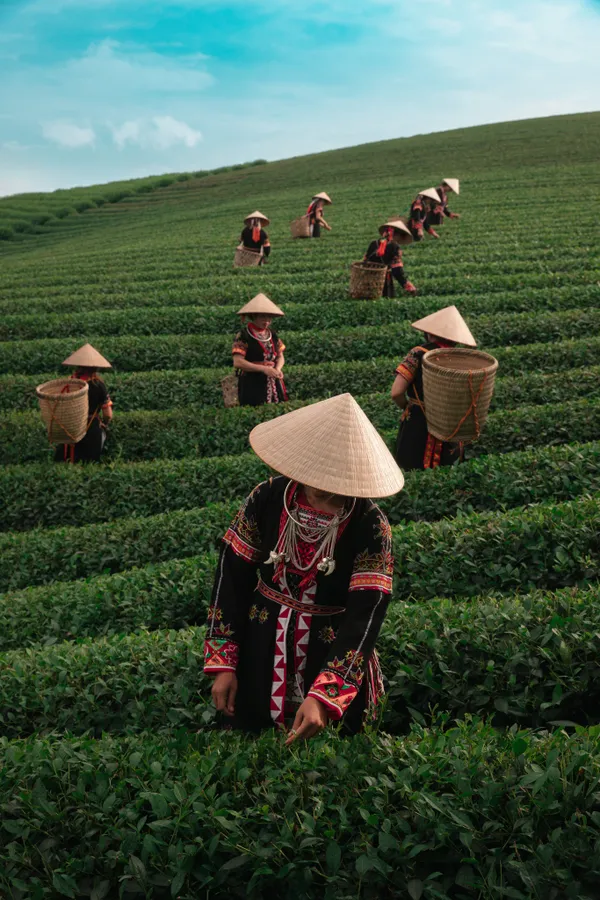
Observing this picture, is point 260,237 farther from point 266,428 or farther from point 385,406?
point 266,428

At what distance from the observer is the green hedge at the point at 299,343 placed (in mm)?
12859

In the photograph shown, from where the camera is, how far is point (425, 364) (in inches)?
255

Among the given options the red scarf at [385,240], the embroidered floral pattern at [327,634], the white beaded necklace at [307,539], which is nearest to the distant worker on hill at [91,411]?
the white beaded necklace at [307,539]

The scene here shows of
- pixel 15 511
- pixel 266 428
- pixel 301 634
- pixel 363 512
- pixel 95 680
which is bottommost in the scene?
pixel 15 511

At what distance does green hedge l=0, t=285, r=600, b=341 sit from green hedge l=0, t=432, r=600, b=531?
253 inches

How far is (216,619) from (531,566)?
2939 mm

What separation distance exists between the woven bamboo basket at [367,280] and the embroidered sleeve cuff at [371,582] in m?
12.0

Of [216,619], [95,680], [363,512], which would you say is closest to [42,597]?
[95,680]

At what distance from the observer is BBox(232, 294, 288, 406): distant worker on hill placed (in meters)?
8.57

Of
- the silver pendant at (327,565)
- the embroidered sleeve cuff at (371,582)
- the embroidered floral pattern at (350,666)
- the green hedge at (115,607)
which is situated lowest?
the green hedge at (115,607)

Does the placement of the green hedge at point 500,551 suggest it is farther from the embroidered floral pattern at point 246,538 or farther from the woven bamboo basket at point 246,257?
the woven bamboo basket at point 246,257

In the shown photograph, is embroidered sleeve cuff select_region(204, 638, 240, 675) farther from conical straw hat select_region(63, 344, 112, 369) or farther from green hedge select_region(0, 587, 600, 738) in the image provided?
conical straw hat select_region(63, 344, 112, 369)

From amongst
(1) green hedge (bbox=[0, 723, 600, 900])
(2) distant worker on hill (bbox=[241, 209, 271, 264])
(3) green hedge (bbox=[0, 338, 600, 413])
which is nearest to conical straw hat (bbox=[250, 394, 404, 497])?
(1) green hedge (bbox=[0, 723, 600, 900])

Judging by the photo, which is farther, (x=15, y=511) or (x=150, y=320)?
(x=150, y=320)
